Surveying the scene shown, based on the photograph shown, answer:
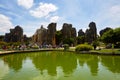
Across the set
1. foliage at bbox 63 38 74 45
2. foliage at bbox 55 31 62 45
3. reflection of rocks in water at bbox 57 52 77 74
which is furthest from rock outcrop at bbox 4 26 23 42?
reflection of rocks in water at bbox 57 52 77 74

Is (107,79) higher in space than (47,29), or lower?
lower

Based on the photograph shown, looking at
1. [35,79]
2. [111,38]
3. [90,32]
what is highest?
[90,32]

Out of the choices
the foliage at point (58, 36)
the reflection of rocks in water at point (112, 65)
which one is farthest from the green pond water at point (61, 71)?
the foliage at point (58, 36)

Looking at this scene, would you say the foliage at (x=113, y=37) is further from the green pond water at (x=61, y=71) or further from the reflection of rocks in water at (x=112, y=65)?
the green pond water at (x=61, y=71)

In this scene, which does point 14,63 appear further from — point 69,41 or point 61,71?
point 69,41

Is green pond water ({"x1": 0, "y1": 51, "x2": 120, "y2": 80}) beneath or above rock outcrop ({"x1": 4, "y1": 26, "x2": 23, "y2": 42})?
beneath

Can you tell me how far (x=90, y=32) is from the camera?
215 ft

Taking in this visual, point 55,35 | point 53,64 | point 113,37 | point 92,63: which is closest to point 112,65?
point 92,63

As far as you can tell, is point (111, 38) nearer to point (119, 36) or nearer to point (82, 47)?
point (119, 36)

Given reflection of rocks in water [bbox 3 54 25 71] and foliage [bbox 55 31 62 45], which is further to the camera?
foliage [bbox 55 31 62 45]

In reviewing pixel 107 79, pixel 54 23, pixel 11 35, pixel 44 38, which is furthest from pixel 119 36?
pixel 11 35

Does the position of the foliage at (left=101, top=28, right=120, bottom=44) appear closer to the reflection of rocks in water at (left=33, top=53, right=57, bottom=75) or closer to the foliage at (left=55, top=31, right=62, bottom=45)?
the reflection of rocks in water at (left=33, top=53, right=57, bottom=75)

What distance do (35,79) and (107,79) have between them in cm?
449

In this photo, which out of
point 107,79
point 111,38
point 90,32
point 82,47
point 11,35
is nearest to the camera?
point 107,79
